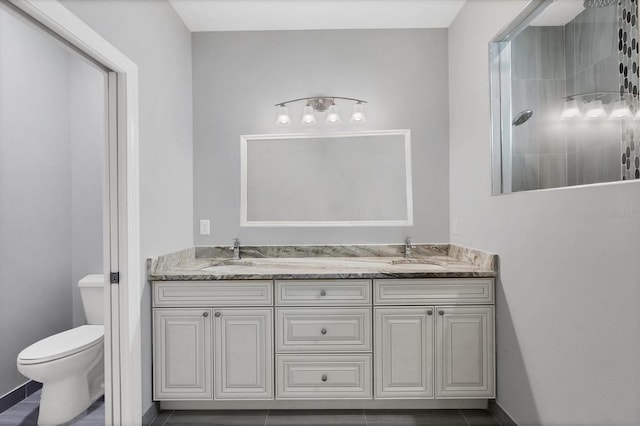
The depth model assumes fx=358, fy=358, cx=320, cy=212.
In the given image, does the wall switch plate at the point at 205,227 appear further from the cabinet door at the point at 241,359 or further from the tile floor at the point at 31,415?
the tile floor at the point at 31,415

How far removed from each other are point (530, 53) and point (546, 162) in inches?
22.4

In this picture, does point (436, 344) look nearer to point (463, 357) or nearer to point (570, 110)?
point (463, 357)

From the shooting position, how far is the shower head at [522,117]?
1780 mm

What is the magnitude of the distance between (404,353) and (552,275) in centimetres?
91

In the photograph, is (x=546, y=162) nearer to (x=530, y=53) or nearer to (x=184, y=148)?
(x=530, y=53)

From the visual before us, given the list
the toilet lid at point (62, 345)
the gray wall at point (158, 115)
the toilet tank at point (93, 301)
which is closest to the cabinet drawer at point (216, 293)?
the gray wall at point (158, 115)

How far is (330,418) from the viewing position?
2094 millimetres

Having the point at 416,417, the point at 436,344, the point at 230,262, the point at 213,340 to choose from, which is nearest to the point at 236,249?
the point at 230,262

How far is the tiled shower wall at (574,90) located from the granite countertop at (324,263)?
2.06ft

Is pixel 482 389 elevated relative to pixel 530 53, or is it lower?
lower

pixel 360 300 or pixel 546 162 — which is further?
pixel 360 300

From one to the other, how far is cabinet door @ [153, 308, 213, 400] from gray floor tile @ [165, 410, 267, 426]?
0.47ft

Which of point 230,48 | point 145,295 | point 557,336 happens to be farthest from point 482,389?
point 230,48

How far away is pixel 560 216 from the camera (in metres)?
1.50
